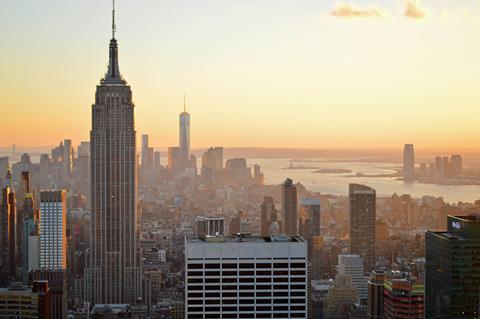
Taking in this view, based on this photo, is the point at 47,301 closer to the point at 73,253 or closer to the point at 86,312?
the point at 86,312

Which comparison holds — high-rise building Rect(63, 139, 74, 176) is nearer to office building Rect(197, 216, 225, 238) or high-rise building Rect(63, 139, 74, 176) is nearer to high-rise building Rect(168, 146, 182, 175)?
high-rise building Rect(168, 146, 182, 175)

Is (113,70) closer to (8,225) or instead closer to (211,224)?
(8,225)

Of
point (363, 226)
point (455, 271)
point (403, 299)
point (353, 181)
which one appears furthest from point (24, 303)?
point (363, 226)

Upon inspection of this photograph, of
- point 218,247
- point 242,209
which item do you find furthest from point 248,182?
point 218,247

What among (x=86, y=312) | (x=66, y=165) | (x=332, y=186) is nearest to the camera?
(x=332, y=186)

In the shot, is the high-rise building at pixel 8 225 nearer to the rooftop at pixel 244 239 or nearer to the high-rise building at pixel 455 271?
the rooftop at pixel 244 239

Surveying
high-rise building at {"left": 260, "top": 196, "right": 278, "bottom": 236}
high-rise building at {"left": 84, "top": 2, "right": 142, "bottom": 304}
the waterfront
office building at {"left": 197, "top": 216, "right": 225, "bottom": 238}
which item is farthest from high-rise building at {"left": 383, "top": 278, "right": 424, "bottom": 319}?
high-rise building at {"left": 84, "top": 2, "right": 142, "bottom": 304}

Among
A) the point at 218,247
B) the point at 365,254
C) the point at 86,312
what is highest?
the point at 218,247
